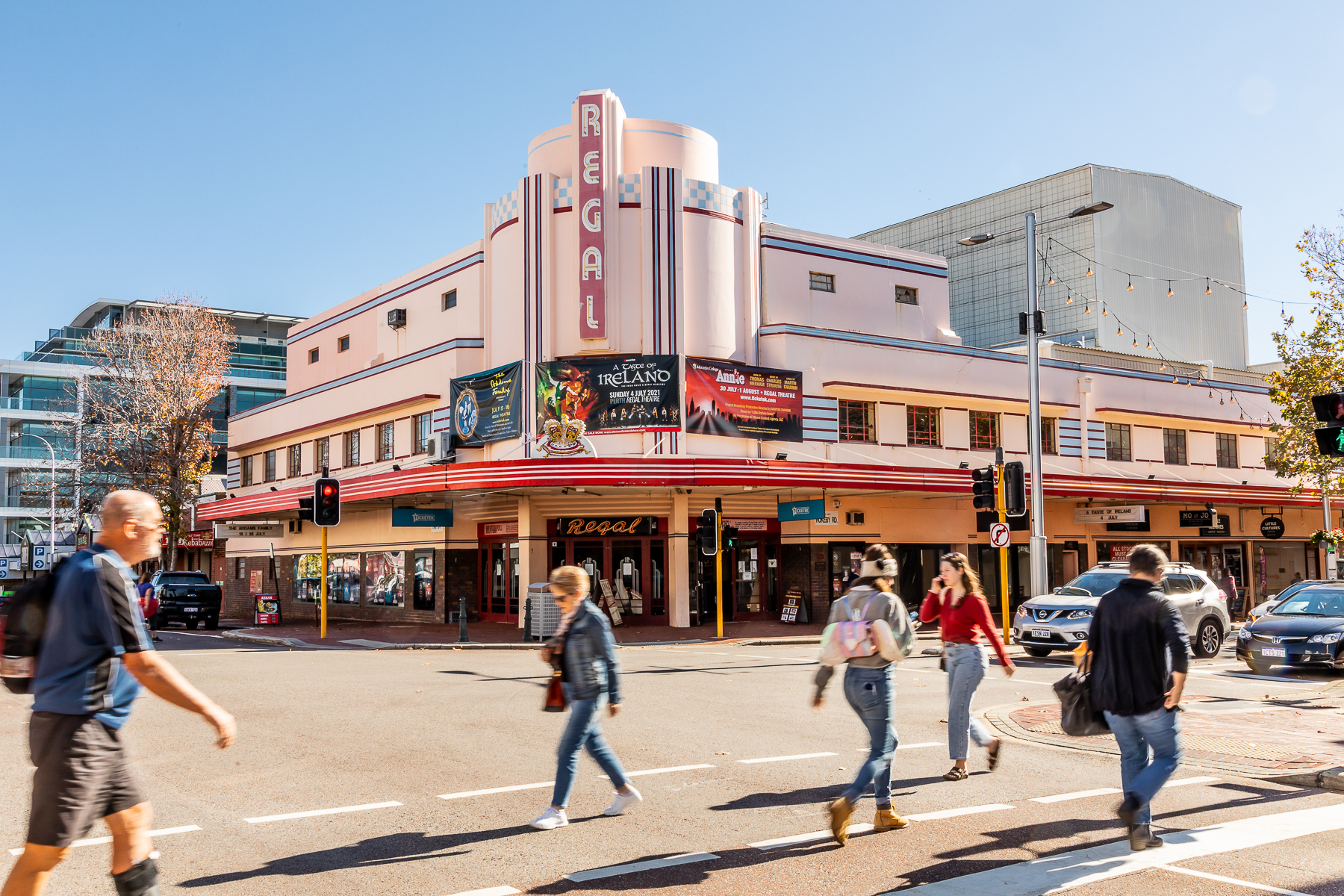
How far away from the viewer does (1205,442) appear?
127 feet

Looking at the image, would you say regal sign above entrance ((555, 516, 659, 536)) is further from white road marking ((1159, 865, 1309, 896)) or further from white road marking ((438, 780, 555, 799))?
white road marking ((1159, 865, 1309, 896))

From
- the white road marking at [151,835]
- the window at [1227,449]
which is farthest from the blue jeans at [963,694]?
the window at [1227,449]

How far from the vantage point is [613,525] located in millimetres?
29547

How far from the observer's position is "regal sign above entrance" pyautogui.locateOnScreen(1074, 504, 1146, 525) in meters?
31.9

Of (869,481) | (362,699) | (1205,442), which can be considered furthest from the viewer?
(1205,442)

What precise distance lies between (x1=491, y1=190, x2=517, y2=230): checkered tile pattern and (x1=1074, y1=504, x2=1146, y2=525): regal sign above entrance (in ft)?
61.4

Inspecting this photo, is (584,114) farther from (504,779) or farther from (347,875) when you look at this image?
(347,875)

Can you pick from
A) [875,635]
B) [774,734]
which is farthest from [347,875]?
[774,734]

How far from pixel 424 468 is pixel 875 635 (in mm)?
22528

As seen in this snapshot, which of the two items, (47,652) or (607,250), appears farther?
(607,250)

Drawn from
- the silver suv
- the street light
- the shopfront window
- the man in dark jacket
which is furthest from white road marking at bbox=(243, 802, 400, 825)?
Result: the shopfront window

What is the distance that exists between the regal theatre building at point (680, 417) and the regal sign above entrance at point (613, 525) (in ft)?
0.18

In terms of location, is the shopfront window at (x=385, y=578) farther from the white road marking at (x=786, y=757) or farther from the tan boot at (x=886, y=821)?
the tan boot at (x=886, y=821)

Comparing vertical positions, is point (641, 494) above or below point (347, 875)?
above
